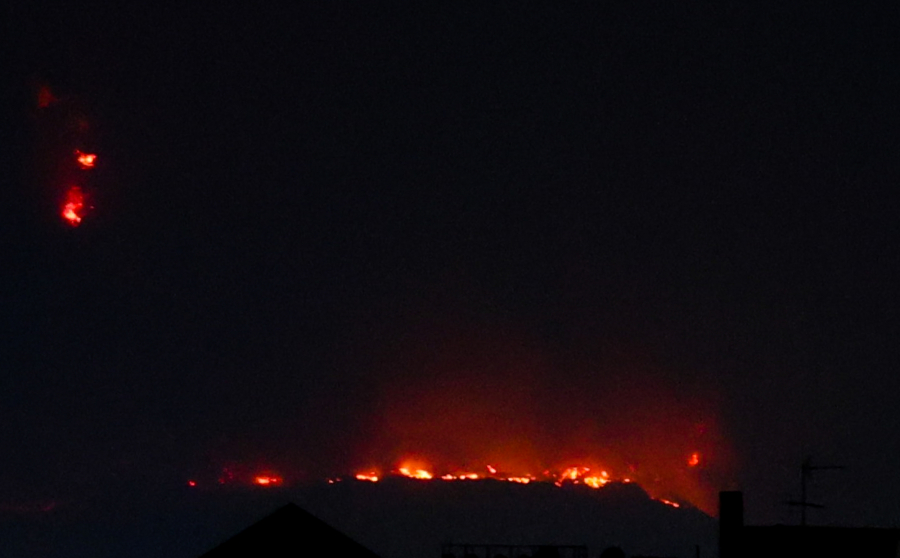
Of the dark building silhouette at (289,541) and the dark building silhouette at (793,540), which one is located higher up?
the dark building silhouette at (793,540)

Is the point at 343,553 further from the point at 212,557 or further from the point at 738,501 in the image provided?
the point at 738,501

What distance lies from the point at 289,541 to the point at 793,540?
497 inches

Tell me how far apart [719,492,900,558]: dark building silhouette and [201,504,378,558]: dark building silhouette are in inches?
358

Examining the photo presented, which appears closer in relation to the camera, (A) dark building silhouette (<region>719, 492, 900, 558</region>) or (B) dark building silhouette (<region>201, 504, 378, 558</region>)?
(A) dark building silhouette (<region>719, 492, 900, 558</region>)

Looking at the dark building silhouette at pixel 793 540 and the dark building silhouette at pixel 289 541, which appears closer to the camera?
the dark building silhouette at pixel 793 540

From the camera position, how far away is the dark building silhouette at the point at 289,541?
39812 mm

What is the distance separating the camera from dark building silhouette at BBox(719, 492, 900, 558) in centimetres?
3722

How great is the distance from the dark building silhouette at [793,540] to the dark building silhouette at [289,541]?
9.09m

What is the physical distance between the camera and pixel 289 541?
131 feet

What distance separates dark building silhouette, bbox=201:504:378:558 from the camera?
39812mm

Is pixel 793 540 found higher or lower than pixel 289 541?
higher

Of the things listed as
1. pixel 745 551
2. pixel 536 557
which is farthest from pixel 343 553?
pixel 745 551

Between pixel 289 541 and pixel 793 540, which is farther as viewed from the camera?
pixel 289 541

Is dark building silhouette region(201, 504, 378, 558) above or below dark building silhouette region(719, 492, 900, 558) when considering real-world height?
below
